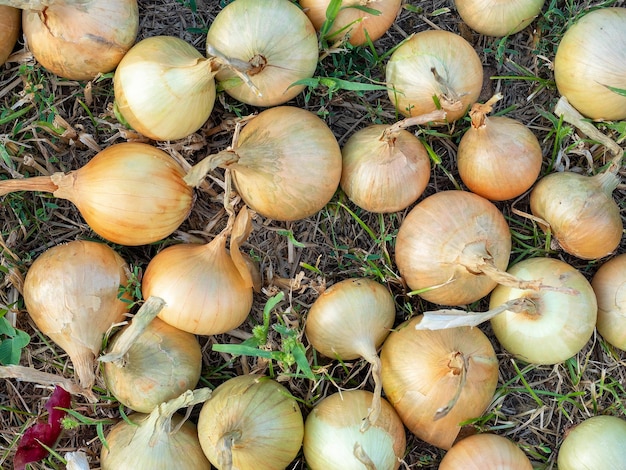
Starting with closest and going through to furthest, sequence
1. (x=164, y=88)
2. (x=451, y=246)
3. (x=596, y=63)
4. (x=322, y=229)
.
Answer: (x=164, y=88) < (x=451, y=246) < (x=596, y=63) < (x=322, y=229)

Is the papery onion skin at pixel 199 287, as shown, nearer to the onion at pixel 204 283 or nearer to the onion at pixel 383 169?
the onion at pixel 204 283

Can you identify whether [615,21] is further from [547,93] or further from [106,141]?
[106,141]

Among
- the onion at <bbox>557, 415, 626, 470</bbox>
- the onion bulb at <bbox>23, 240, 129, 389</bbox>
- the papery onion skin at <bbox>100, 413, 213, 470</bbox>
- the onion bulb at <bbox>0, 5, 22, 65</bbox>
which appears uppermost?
the onion bulb at <bbox>0, 5, 22, 65</bbox>

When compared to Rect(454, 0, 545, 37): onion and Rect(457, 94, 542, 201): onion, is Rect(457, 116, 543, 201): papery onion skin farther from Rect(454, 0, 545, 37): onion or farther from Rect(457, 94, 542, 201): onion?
Rect(454, 0, 545, 37): onion

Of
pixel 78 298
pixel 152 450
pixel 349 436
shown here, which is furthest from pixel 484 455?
pixel 78 298

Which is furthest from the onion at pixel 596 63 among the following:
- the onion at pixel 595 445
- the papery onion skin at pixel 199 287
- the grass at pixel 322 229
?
the papery onion skin at pixel 199 287

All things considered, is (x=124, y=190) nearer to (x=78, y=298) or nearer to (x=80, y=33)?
(x=78, y=298)

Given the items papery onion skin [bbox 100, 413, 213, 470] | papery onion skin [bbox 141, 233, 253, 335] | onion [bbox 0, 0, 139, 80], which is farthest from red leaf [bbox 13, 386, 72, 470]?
onion [bbox 0, 0, 139, 80]
